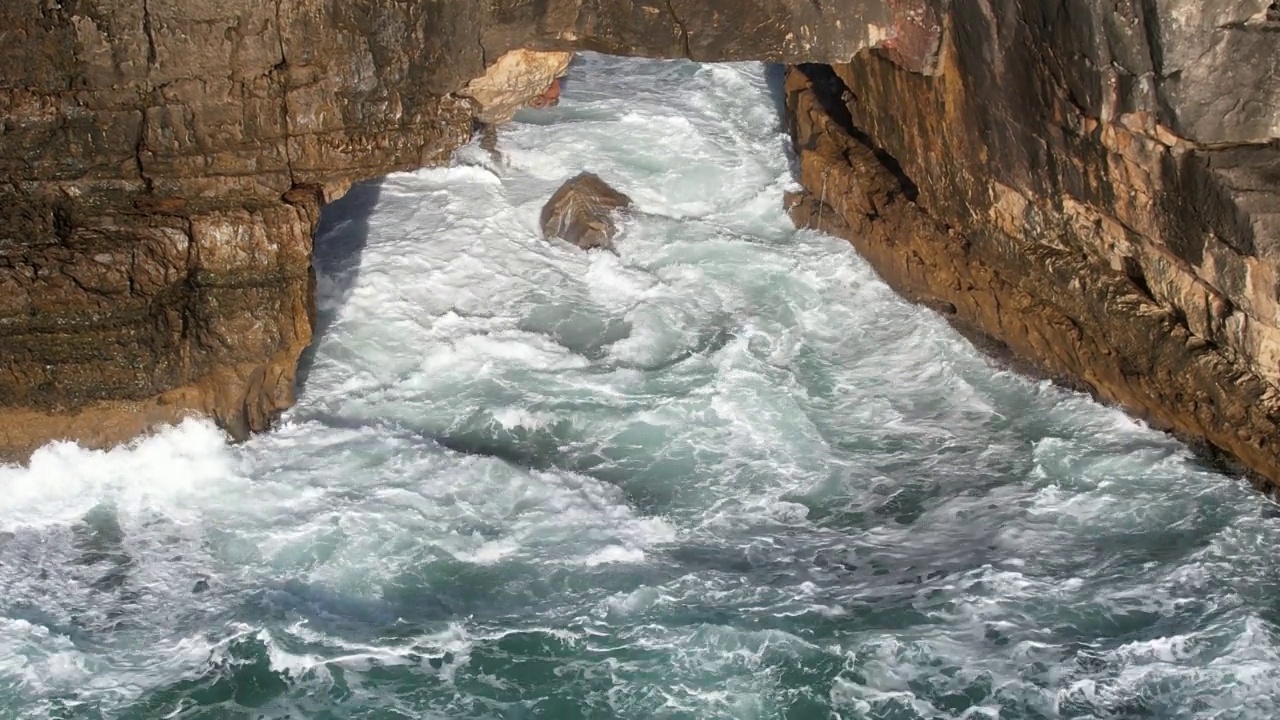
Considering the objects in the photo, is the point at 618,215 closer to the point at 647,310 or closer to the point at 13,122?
the point at 647,310

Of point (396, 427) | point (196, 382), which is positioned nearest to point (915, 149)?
point (396, 427)

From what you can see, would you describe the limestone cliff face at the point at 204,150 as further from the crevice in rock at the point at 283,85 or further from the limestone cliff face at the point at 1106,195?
the limestone cliff face at the point at 1106,195

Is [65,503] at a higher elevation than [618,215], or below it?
below

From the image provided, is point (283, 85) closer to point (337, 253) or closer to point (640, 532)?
point (337, 253)

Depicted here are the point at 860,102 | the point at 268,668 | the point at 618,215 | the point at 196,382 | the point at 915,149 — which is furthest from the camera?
the point at 618,215

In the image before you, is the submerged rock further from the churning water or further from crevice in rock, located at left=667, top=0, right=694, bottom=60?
crevice in rock, located at left=667, top=0, right=694, bottom=60

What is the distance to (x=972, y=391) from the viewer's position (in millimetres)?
15641

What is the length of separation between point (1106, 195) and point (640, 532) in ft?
18.6

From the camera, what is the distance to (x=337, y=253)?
1848cm

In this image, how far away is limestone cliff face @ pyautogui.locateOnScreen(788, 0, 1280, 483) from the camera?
12.2 meters

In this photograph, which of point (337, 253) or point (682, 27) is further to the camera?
point (337, 253)

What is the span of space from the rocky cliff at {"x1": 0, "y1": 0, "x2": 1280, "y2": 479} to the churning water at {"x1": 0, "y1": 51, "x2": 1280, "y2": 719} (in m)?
0.86

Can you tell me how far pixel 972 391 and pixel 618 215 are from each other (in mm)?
6015

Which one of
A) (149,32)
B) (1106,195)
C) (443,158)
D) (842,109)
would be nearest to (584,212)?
(842,109)
